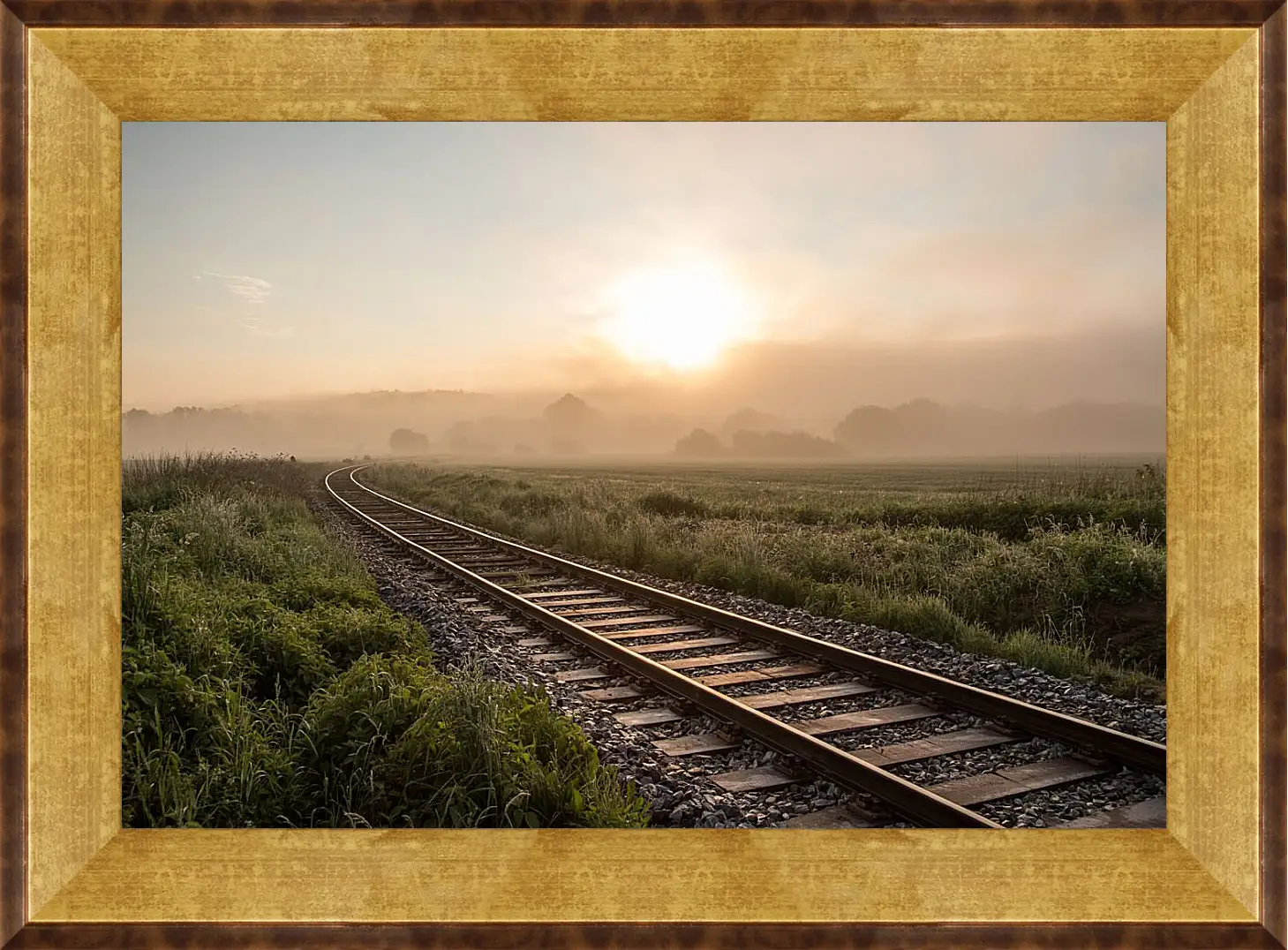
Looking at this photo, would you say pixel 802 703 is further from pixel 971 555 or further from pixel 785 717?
pixel 971 555

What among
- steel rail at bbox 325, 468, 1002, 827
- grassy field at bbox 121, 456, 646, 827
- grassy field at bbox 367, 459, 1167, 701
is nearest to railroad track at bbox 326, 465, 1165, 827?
steel rail at bbox 325, 468, 1002, 827

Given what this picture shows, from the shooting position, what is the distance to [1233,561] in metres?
2.44

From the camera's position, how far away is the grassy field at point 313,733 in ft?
9.25

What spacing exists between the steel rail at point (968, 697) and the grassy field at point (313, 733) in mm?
2341

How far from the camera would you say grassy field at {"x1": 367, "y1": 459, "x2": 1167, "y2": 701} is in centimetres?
578

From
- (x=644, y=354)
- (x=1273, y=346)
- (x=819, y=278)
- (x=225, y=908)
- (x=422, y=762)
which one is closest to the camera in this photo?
(x=225, y=908)

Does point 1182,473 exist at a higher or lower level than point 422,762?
higher

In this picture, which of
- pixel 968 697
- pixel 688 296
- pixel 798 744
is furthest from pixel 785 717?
pixel 688 296

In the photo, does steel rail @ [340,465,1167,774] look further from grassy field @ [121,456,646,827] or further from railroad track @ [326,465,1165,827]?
grassy field @ [121,456,646,827]

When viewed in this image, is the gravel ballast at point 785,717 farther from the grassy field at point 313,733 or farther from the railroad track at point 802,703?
the grassy field at point 313,733

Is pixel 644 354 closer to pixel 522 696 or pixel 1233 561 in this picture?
pixel 522 696

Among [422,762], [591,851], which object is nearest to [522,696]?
[422,762]

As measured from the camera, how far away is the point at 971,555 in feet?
27.7

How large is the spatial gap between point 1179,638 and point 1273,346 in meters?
1.13
